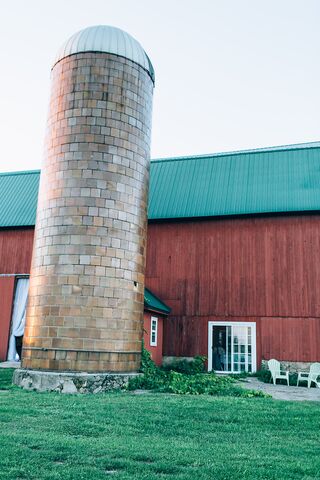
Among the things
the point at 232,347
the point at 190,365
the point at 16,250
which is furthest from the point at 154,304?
the point at 16,250

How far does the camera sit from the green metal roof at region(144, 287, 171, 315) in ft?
51.4

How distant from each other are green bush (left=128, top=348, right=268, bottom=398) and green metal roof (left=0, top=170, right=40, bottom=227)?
386 inches

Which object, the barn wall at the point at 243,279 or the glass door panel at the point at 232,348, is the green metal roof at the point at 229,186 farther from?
the glass door panel at the point at 232,348

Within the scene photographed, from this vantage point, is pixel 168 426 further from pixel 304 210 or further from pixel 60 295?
pixel 304 210

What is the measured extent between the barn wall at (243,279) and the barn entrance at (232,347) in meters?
0.25

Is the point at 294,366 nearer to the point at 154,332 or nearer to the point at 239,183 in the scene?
the point at 154,332

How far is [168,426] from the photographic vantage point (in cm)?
717

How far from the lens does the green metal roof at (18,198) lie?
67.3 feet

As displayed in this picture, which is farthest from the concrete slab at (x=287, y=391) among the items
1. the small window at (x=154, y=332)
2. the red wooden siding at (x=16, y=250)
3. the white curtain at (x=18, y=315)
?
the red wooden siding at (x=16, y=250)

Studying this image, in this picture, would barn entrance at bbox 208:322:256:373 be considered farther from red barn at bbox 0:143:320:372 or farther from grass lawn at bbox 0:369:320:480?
grass lawn at bbox 0:369:320:480

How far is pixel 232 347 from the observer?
682 inches

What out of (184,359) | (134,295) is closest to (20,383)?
(134,295)

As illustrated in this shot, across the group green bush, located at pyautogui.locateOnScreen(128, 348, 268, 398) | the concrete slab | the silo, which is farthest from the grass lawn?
the silo

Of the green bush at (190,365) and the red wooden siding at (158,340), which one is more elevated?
the red wooden siding at (158,340)
